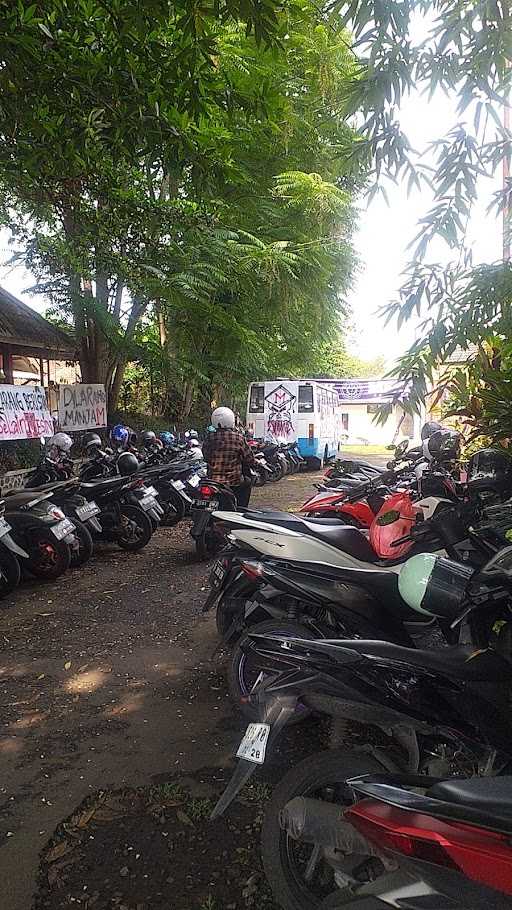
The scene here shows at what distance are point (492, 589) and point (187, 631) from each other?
2893 millimetres

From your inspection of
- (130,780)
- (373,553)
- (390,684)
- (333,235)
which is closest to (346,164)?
(373,553)

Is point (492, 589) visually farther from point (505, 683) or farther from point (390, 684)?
point (390, 684)

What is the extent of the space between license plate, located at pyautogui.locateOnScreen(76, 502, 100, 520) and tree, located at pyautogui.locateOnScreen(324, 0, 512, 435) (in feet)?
12.7

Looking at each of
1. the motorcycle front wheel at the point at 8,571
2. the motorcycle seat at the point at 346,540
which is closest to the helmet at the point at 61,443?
the motorcycle front wheel at the point at 8,571

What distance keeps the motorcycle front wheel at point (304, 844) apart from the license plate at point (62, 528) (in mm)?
4041

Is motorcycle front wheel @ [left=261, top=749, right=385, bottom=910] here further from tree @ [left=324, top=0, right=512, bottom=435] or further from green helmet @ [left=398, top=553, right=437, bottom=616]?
tree @ [left=324, top=0, right=512, bottom=435]

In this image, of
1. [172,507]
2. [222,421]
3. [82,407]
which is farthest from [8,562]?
[82,407]

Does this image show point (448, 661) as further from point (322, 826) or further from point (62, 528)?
point (62, 528)

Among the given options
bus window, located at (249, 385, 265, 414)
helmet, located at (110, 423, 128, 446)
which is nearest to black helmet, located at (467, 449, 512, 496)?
helmet, located at (110, 423, 128, 446)

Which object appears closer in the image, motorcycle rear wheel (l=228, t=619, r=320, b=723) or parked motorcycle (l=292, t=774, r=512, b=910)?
parked motorcycle (l=292, t=774, r=512, b=910)

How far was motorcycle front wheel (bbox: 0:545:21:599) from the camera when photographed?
5.18m

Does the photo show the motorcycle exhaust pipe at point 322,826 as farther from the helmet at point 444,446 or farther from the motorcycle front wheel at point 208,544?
the motorcycle front wheel at point 208,544

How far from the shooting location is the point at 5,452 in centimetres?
1053

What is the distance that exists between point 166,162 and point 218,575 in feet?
9.01
